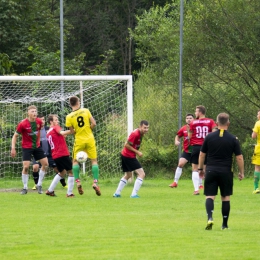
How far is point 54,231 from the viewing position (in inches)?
453

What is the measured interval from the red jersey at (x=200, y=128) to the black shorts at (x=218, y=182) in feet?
21.9

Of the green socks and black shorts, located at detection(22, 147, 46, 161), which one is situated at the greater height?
black shorts, located at detection(22, 147, 46, 161)

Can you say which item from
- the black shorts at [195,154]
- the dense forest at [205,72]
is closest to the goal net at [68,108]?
the dense forest at [205,72]

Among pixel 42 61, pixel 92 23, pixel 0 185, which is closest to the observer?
pixel 0 185

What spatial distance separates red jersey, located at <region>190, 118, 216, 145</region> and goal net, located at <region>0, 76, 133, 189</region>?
12.3 feet

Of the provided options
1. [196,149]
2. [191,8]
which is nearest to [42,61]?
[191,8]

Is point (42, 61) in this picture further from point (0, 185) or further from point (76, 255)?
point (76, 255)

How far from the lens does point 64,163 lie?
18.4m

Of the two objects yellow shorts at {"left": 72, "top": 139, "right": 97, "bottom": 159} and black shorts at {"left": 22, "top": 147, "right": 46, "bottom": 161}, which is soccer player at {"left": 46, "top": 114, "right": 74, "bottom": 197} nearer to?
black shorts at {"left": 22, "top": 147, "right": 46, "bottom": 161}

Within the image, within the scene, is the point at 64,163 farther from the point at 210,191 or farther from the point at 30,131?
the point at 210,191

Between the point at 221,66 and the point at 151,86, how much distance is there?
2.49m

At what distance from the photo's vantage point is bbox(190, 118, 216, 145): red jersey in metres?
18.3

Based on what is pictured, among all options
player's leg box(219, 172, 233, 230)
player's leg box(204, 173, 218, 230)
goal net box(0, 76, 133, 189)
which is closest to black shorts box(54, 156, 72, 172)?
goal net box(0, 76, 133, 189)

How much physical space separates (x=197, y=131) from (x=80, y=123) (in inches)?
119
